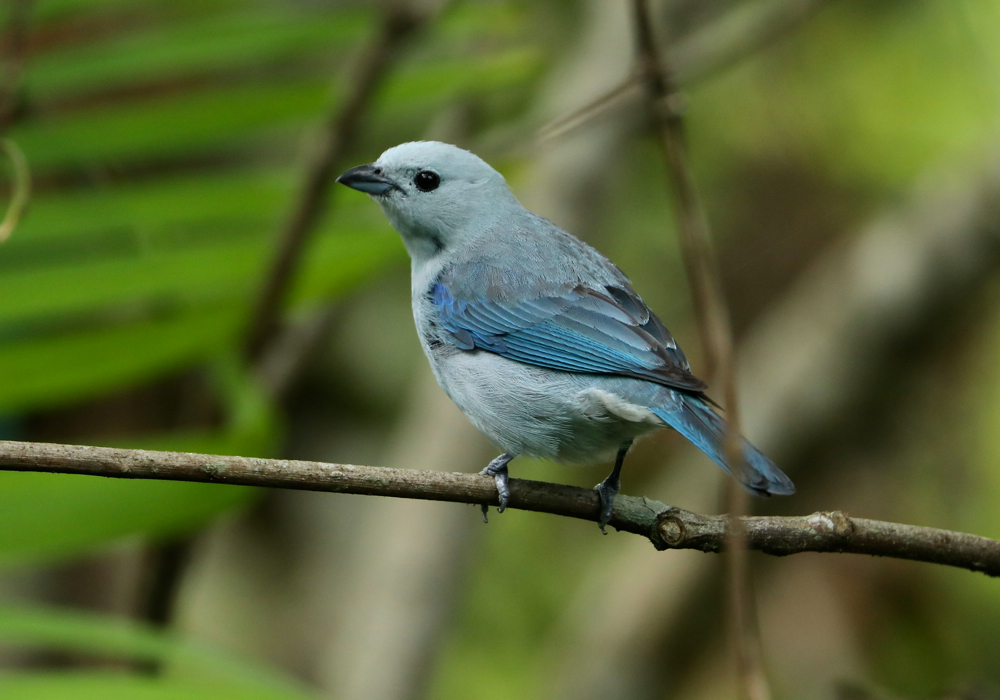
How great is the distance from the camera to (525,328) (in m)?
3.07

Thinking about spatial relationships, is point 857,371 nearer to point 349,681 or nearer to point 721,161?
point 721,161

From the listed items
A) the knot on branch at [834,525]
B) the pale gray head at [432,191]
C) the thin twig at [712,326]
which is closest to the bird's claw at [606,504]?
the thin twig at [712,326]

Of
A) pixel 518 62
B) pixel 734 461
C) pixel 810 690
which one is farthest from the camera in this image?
pixel 810 690

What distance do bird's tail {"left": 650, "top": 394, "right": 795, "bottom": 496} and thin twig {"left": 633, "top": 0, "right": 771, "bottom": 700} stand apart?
37 millimetres

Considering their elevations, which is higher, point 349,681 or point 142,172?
point 142,172

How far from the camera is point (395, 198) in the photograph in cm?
315

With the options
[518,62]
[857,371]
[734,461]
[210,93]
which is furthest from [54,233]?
[857,371]

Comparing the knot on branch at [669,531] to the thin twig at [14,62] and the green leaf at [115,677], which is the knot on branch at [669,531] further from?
the thin twig at [14,62]

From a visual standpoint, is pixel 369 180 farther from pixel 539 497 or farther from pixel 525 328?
pixel 539 497

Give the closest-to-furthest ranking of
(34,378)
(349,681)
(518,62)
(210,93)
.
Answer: (34,378) < (210,93) < (518,62) < (349,681)

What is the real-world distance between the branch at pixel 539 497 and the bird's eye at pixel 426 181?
1185 mm

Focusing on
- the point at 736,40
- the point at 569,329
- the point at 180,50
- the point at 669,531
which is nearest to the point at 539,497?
the point at 669,531

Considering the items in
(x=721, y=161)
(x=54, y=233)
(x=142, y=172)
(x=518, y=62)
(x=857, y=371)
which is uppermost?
(x=721, y=161)

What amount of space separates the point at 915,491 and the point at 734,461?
14.3ft
